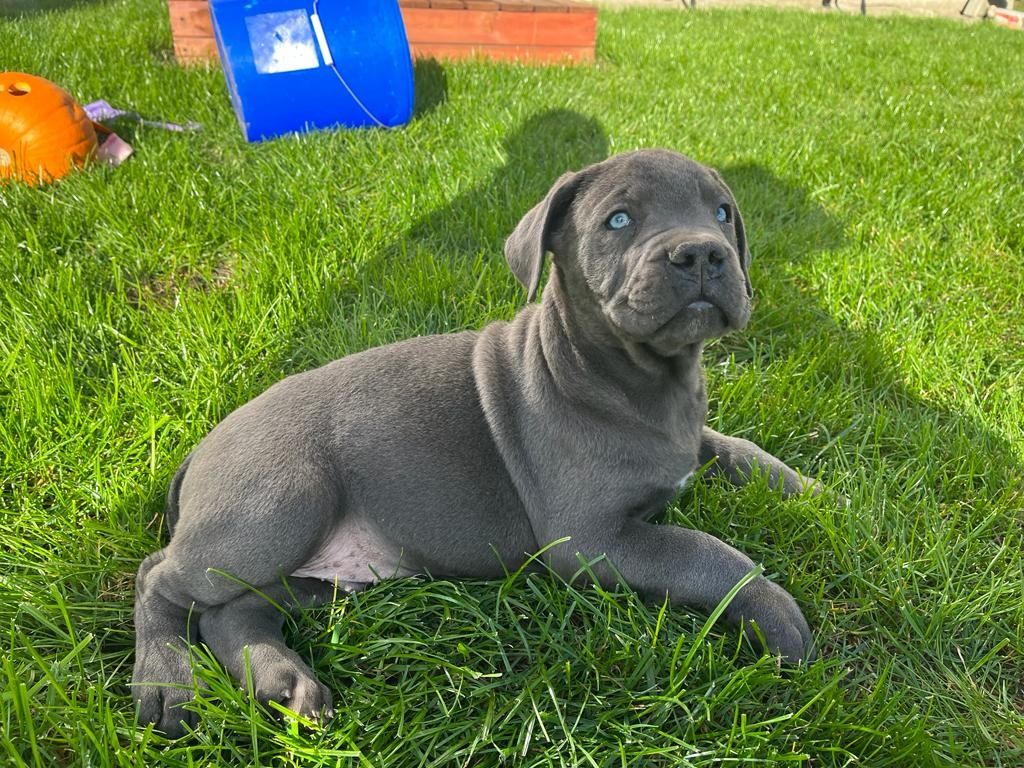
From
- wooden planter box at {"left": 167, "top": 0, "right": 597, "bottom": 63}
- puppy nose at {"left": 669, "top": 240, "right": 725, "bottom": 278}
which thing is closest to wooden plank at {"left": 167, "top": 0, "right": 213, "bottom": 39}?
wooden planter box at {"left": 167, "top": 0, "right": 597, "bottom": 63}

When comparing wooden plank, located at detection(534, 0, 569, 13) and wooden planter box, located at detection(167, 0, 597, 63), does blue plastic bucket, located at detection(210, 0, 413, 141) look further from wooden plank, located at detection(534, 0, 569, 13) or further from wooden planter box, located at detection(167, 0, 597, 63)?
wooden plank, located at detection(534, 0, 569, 13)

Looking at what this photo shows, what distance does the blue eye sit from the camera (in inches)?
108

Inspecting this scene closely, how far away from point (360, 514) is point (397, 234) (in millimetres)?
2726

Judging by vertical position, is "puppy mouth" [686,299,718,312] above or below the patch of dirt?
above

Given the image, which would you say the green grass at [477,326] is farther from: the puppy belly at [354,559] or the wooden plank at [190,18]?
the wooden plank at [190,18]

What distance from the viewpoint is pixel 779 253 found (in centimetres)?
498

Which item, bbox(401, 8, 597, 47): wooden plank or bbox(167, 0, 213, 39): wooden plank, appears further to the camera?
bbox(401, 8, 597, 47): wooden plank

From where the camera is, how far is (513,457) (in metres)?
2.83

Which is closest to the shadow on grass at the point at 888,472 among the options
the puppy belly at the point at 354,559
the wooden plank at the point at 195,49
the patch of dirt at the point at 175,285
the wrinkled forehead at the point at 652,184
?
the wrinkled forehead at the point at 652,184

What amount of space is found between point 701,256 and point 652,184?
450 millimetres

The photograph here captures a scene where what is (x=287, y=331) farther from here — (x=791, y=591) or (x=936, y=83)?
(x=936, y=83)

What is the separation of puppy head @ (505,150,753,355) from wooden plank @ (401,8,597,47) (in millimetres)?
6544

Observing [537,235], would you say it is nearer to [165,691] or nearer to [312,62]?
[165,691]

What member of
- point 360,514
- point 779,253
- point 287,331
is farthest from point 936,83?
point 360,514
